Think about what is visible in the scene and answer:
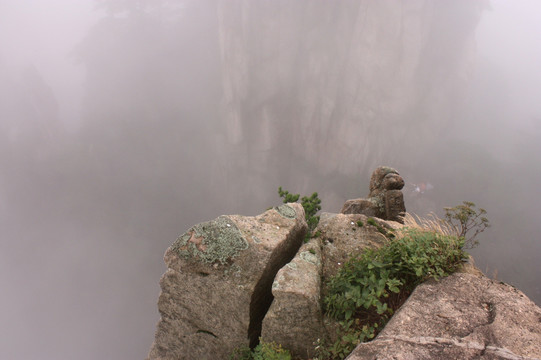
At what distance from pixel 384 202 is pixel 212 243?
38.1 ft

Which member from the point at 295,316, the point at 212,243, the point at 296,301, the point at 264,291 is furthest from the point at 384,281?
the point at 212,243

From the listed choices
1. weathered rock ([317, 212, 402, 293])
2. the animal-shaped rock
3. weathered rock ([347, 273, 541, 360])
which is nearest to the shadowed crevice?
weathered rock ([317, 212, 402, 293])

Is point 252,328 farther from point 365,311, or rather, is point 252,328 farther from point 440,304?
point 440,304

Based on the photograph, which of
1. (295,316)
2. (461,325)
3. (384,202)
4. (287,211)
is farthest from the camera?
(384,202)

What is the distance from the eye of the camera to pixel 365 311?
7113 mm

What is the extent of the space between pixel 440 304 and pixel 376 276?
1.60 metres

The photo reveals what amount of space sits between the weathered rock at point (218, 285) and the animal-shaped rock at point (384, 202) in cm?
767

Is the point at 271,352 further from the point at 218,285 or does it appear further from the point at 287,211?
the point at 287,211

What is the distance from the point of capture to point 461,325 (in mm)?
5488

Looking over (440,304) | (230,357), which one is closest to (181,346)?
(230,357)

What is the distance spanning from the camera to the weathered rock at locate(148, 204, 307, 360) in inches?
370

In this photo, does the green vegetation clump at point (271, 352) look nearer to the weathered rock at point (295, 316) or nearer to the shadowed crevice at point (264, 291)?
the weathered rock at point (295, 316)

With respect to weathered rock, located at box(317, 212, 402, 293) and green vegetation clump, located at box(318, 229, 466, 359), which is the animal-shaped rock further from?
green vegetation clump, located at box(318, 229, 466, 359)

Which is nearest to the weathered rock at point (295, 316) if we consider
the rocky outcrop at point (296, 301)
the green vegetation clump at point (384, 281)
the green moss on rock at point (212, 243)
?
the rocky outcrop at point (296, 301)
